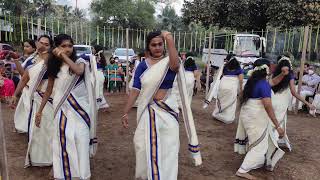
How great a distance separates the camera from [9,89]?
8.65 meters

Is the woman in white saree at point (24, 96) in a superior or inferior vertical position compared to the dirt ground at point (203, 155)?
superior

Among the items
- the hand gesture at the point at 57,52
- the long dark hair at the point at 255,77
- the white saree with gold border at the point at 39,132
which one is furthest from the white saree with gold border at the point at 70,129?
the long dark hair at the point at 255,77

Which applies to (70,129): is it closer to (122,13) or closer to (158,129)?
(158,129)

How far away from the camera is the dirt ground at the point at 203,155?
4301 mm

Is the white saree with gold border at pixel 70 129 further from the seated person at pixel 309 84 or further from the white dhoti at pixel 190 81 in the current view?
the seated person at pixel 309 84

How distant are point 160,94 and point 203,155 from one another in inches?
87.2

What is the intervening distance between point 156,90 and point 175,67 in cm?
29

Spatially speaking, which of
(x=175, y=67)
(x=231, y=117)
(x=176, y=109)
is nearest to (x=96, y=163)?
(x=176, y=109)

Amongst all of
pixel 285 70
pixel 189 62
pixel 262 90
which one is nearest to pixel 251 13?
pixel 189 62

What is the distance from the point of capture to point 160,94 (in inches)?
128

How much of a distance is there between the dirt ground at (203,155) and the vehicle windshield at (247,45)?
8.93m

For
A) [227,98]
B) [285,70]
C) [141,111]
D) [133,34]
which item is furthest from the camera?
[133,34]

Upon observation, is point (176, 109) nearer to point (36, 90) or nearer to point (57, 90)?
point (57, 90)

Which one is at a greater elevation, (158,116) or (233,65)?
(233,65)
